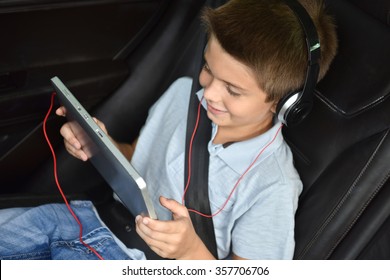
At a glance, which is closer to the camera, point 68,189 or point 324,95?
point 324,95

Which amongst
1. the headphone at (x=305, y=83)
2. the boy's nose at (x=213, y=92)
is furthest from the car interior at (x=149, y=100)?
the boy's nose at (x=213, y=92)

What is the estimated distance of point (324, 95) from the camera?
1.13 meters

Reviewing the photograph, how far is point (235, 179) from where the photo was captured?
1203 millimetres

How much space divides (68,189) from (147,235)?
0.44m

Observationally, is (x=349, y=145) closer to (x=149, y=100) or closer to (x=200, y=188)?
(x=200, y=188)

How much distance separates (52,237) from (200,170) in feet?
1.17

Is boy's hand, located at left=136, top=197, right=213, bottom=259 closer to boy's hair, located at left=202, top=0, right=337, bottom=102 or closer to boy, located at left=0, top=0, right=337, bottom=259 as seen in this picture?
boy, located at left=0, top=0, right=337, bottom=259

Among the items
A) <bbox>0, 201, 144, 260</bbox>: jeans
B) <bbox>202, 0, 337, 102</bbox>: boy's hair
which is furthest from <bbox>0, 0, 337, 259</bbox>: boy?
<bbox>0, 201, 144, 260</bbox>: jeans

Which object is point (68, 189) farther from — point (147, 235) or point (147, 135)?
point (147, 235)

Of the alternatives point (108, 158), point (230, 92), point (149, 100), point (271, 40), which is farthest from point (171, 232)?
point (149, 100)

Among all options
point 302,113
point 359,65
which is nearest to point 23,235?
point 302,113

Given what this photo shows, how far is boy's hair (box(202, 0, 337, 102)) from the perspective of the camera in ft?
3.36

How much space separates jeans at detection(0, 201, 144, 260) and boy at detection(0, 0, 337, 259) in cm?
14

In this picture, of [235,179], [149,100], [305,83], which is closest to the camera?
[305,83]
